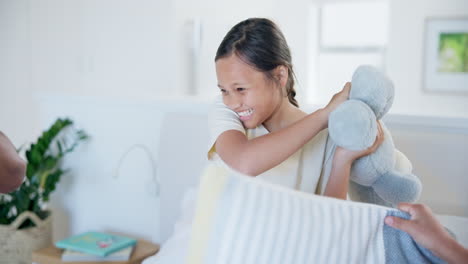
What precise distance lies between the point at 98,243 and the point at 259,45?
1.22 m

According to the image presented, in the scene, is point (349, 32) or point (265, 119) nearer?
point (265, 119)

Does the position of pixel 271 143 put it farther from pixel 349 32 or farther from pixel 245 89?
pixel 349 32

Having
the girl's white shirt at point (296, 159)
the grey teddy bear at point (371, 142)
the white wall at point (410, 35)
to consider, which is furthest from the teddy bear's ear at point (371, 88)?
the white wall at point (410, 35)

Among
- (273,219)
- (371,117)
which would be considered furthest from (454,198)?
(273,219)

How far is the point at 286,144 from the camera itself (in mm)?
839

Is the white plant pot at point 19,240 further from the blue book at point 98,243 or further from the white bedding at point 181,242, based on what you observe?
the white bedding at point 181,242

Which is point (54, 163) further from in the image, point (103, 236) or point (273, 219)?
point (273, 219)

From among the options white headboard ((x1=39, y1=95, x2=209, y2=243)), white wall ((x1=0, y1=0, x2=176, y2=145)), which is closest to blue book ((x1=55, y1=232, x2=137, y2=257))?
white headboard ((x1=39, y1=95, x2=209, y2=243))

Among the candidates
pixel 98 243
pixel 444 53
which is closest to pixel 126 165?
pixel 98 243

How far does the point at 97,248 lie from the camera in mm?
1802

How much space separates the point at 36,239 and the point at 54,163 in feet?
0.96

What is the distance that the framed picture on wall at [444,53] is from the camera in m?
3.21

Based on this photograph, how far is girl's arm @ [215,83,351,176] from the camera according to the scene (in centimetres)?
82

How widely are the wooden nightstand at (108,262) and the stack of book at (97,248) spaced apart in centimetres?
2
